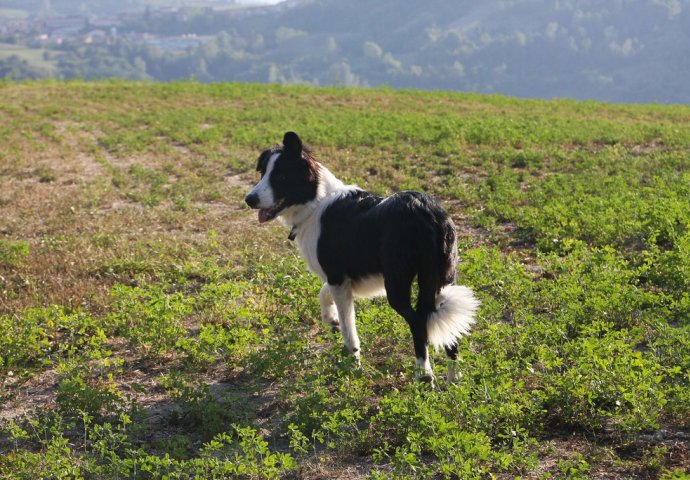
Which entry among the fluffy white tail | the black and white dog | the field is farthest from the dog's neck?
the fluffy white tail

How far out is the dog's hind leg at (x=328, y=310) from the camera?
6.91 metres

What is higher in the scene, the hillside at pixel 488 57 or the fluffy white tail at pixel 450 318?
the hillside at pixel 488 57

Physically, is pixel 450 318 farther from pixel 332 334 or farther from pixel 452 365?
pixel 332 334

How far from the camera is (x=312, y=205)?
6.56 metres

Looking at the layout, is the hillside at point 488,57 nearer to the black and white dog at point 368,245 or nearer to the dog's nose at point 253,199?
the black and white dog at point 368,245

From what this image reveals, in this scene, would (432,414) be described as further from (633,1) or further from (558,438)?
(633,1)

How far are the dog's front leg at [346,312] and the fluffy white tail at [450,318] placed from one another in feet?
3.22

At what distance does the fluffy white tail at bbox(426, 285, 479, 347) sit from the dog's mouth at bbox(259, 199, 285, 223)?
6.00 feet

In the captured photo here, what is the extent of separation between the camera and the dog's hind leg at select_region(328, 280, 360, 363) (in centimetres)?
632

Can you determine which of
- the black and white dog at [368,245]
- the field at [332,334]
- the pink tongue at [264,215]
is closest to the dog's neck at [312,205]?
the black and white dog at [368,245]

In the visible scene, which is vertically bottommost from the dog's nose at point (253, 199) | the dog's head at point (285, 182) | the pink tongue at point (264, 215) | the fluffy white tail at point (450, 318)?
the fluffy white tail at point (450, 318)

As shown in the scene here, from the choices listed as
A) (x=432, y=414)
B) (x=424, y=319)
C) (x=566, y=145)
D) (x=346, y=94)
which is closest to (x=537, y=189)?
(x=566, y=145)

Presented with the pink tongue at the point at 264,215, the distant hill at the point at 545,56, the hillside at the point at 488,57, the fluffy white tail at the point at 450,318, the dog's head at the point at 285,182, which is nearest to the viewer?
the fluffy white tail at the point at 450,318

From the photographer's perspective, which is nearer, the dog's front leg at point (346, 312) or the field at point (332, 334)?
the field at point (332, 334)
